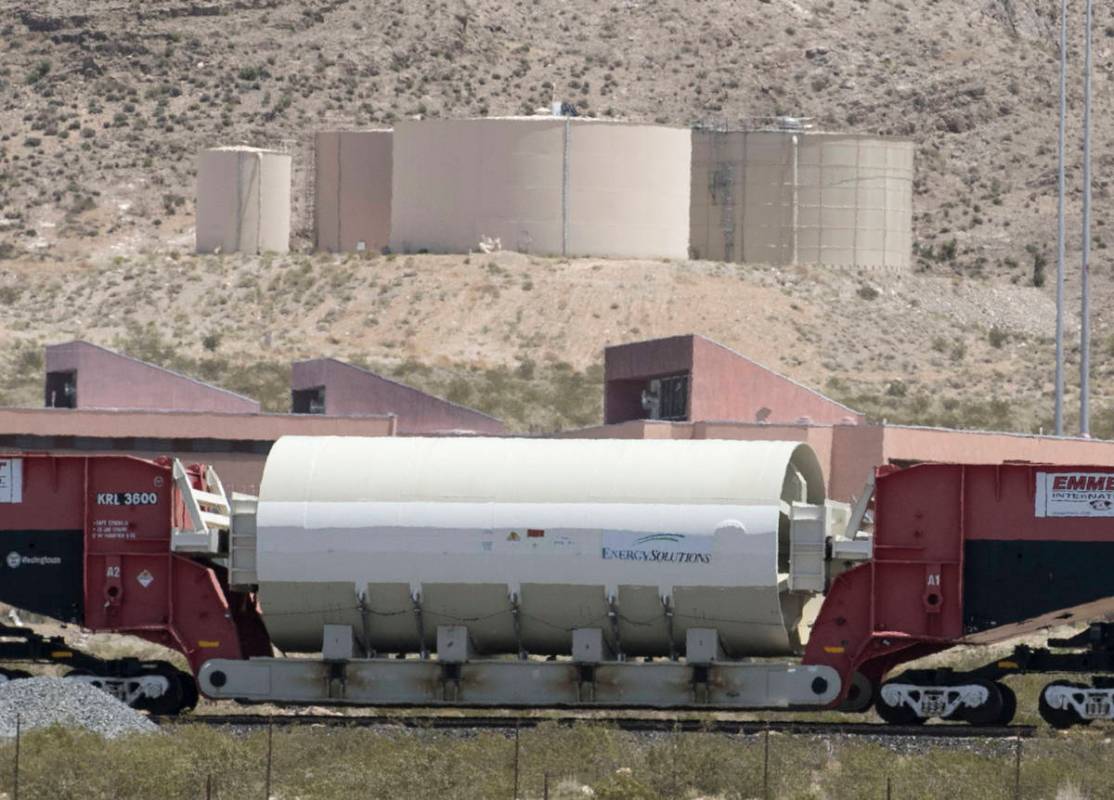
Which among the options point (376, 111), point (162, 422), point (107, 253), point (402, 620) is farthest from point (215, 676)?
point (376, 111)

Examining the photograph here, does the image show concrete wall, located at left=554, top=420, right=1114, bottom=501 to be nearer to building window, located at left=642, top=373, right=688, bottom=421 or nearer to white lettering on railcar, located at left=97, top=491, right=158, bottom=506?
building window, located at left=642, top=373, right=688, bottom=421

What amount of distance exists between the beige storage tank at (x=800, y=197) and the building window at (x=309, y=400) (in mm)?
42097

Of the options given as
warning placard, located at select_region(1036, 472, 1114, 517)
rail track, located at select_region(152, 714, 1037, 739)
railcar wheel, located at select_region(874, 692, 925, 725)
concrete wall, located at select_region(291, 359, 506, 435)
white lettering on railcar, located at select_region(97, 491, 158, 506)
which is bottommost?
rail track, located at select_region(152, 714, 1037, 739)

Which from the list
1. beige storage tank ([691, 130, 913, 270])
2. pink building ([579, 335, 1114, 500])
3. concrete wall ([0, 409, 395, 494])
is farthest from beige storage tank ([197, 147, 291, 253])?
concrete wall ([0, 409, 395, 494])

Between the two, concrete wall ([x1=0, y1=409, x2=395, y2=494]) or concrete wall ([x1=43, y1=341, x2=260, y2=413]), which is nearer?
concrete wall ([x1=0, y1=409, x2=395, y2=494])

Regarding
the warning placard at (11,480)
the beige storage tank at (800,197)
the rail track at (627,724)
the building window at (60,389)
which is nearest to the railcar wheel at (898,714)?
the rail track at (627,724)

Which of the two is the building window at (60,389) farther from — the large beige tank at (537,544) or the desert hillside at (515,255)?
the large beige tank at (537,544)

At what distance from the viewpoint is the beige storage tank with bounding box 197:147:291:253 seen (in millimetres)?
113188

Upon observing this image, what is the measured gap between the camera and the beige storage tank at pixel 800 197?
370 feet

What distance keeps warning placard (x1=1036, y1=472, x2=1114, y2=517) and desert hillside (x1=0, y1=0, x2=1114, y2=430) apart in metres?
53.7

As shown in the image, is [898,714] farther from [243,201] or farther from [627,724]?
[243,201]

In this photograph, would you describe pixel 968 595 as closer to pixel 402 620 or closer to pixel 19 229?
pixel 402 620

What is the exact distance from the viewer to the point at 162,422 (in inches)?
2618

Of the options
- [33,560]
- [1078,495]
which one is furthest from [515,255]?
[1078,495]
